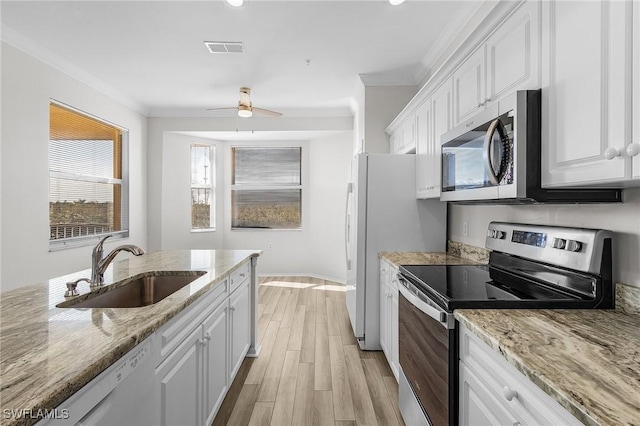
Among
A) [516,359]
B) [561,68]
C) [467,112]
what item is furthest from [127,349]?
[467,112]

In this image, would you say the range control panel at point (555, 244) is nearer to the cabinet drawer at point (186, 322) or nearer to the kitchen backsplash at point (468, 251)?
the kitchen backsplash at point (468, 251)

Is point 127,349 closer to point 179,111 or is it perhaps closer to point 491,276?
point 491,276

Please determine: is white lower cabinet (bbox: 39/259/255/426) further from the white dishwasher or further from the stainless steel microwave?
the stainless steel microwave

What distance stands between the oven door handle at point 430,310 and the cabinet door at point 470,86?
3.45ft

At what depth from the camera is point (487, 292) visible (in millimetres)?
1531

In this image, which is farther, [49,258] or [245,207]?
[245,207]

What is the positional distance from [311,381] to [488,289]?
1.50 meters

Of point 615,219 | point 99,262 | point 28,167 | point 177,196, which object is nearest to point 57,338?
point 99,262

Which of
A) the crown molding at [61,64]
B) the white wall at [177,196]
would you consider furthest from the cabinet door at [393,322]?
the white wall at [177,196]

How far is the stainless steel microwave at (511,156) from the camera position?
1361 millimetres

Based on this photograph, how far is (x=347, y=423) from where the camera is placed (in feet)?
6.56

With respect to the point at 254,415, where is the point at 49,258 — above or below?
above

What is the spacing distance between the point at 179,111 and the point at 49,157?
227cm

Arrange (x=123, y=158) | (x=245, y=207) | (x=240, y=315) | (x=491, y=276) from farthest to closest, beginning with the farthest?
(x=245, y=207), (x=123, y=158), (x=240, y=315), (x=491, y=276)
